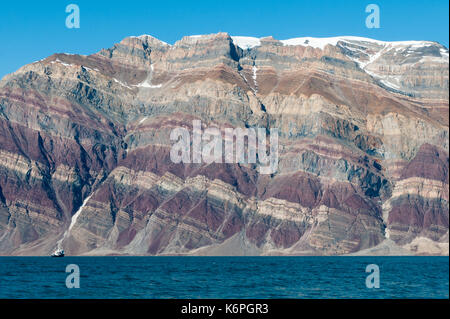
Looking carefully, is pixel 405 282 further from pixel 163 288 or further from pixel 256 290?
pixel 163 288

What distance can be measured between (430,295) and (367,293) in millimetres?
14602
